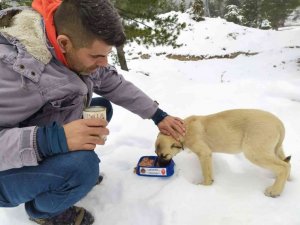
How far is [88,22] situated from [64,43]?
0.24m

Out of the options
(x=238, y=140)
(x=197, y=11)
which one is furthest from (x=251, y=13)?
(x=238, y=140)

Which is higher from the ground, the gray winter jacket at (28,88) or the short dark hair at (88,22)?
the short dark hair at (88,22)

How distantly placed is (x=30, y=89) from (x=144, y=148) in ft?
6.10

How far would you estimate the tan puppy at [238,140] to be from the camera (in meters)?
2.74

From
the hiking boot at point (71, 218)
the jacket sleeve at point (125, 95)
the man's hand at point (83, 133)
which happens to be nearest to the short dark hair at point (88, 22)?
the man's hand at point (83, 133)

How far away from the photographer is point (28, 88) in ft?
6.60

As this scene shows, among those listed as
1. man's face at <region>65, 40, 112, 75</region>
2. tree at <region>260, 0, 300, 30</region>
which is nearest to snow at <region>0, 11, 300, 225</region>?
man's face at <region>65, 40, 112, 75</region>

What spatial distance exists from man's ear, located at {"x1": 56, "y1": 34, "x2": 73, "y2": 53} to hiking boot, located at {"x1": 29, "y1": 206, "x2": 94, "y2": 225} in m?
1.23

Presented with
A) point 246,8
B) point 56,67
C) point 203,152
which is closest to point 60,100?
point 56,67

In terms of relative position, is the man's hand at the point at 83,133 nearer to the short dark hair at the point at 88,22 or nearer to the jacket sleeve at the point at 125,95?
the short dark hair at the point at 88,22

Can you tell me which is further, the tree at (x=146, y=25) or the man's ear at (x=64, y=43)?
the tree at (x=146, y=25)

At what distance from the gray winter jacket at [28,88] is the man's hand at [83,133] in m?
0.22

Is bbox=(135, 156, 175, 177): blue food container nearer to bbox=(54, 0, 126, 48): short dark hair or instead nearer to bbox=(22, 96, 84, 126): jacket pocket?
bbox=(22, 96, 84, 126): jacket pocket

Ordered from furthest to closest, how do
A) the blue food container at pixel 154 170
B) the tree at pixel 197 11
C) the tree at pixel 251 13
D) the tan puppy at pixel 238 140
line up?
the tree at pixel 251 13 < the tree at pixel 197 11 < the blue food container at pixel 154 170 < the tan puppy at pixel 238 140
